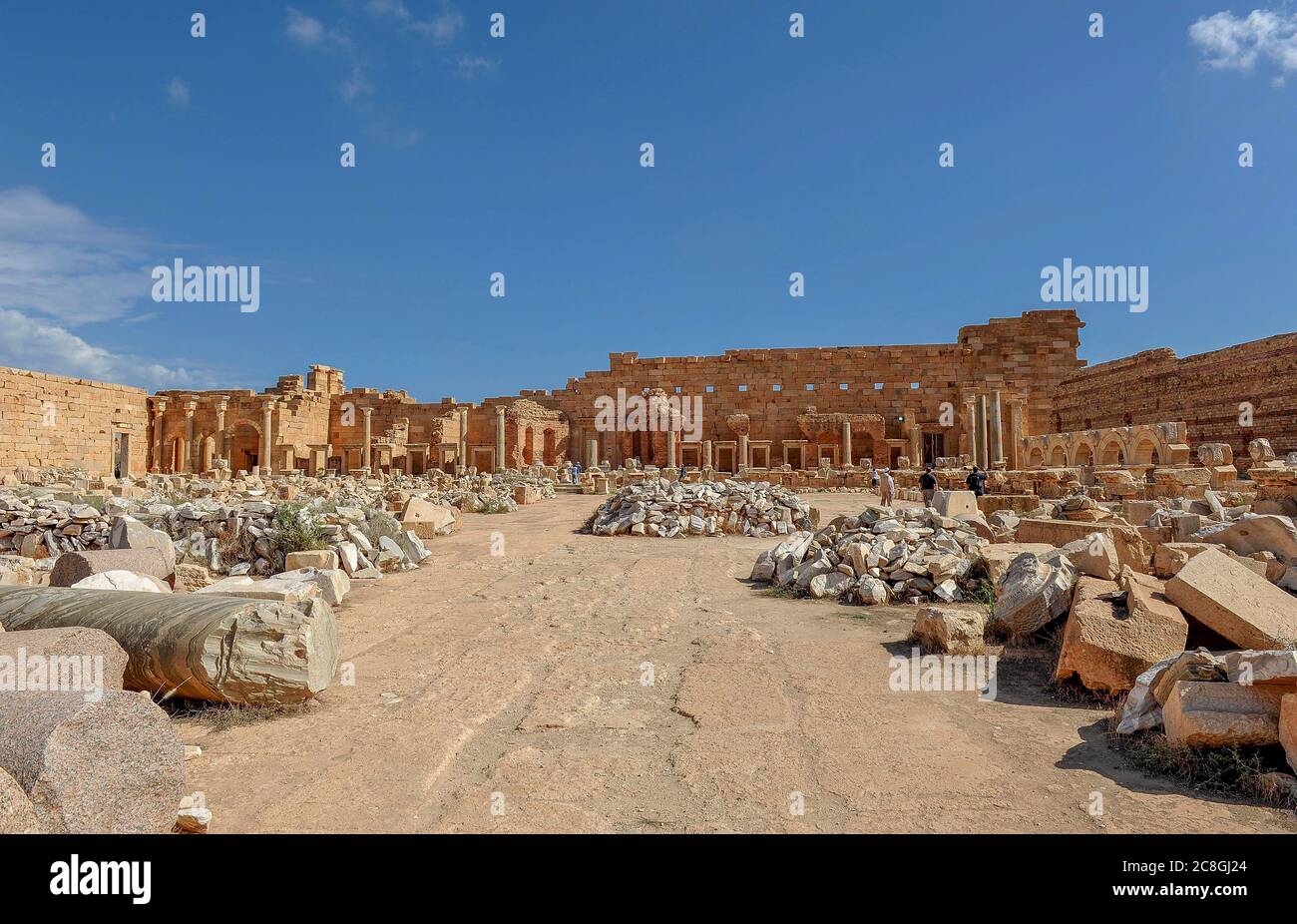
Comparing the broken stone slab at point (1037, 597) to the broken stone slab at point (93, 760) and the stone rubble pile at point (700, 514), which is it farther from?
the stone rubble pile at point (700, 514)

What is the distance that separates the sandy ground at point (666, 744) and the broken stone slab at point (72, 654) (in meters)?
0.54

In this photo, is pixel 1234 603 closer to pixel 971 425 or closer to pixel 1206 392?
pixel 1206 392

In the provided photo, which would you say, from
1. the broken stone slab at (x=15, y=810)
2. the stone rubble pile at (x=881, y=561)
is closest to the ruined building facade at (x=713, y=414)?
the stone rubble pile at (x=881, y=561)

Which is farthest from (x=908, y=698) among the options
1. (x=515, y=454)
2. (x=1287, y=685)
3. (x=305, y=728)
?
(x=515, y=454)

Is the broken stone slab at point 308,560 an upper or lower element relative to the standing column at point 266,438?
lower

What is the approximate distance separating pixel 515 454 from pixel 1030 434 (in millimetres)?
25410

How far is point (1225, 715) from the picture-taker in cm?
309

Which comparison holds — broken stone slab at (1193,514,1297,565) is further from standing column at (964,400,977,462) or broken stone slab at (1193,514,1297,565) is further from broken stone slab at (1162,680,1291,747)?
standing column at (964,400,977,462)

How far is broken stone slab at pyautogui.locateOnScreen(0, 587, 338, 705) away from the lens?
3797mm

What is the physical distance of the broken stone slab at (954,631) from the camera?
508 cm

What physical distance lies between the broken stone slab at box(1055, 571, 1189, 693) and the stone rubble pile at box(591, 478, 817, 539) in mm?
8751

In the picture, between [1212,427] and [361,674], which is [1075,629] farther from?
[1212,427]

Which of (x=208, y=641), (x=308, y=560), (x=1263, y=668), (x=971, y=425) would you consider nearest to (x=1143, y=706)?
(x=1263, y=668)

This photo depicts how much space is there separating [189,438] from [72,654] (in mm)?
33964
